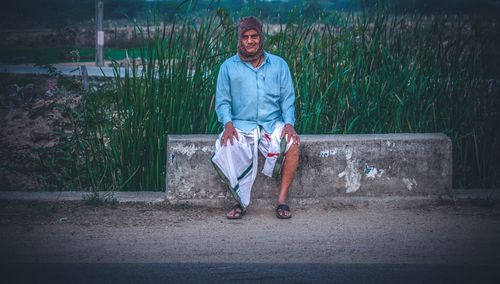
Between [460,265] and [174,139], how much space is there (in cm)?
243

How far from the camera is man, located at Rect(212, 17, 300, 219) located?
5305 mm

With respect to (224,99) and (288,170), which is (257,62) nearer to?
(224,99)

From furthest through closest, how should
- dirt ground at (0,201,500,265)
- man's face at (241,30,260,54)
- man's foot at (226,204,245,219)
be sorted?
man's face at (241,30,260,54)
man's foot at (226,204,245,219)
dirt ground at (0,201,500,265)

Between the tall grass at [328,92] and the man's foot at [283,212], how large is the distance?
1.02 metres

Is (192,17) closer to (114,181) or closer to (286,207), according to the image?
(114,181)

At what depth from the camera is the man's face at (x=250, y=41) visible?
542 centimetres

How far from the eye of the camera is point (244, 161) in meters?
5.34

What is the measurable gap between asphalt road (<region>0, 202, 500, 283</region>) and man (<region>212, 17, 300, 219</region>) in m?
0.32

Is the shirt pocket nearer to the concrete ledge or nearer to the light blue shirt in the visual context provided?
the light blue shirt

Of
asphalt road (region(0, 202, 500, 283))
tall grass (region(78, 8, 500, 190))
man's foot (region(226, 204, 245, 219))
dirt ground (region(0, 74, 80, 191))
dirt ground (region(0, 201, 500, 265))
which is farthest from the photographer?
dirt ground (region(0, 74, 80, 191))

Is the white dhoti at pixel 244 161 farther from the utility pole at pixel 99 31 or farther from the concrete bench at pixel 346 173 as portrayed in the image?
the utility pole at pixel 99 31

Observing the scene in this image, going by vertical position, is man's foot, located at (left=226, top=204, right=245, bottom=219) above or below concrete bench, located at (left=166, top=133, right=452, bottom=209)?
below

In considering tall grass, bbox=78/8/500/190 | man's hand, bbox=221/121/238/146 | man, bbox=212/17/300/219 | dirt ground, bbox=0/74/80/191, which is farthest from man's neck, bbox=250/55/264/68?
dirt ground, bbox=0/74/80/191

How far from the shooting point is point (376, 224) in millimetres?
5105
